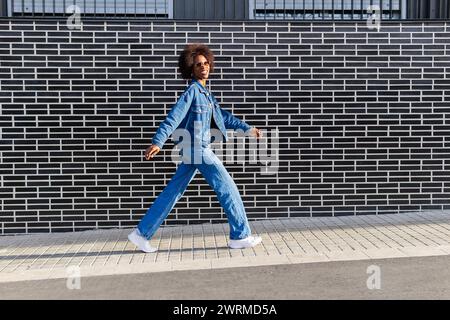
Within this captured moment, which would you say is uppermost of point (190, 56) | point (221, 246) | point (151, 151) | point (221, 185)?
point (190, 56)

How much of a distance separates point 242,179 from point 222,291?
9.40 ft

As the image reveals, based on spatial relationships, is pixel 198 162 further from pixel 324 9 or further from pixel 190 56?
pixel 324 9

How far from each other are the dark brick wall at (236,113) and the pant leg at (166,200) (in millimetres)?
1367

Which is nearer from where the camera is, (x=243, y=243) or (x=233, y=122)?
(x=243, y=243)

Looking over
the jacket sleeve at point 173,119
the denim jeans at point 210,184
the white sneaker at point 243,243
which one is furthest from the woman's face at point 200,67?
the white sneaker at point 243,243

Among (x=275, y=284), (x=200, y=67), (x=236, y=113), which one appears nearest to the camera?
(x=275, y=284)

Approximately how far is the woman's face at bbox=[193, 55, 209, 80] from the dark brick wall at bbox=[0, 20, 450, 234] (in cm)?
133

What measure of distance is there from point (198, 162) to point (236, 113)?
1.65m

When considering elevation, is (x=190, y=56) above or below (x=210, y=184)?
above

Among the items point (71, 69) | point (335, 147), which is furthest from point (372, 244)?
point (71, 69)

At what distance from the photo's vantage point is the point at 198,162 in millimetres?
5930

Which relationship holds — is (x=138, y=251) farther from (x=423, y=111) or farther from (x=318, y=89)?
(x=423, y=111)

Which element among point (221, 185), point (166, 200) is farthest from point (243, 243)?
point (166, 200)

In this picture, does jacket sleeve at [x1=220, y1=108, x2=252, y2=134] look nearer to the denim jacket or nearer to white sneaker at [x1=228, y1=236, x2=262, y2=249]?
Result: the denim jacket
